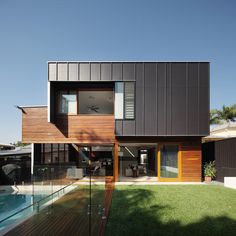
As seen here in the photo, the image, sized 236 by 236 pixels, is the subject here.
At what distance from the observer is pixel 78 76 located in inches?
452

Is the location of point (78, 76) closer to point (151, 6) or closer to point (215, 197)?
point (151, 6)

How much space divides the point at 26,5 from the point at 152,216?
1043 centimetres

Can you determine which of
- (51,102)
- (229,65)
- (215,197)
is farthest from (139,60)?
(229,65)

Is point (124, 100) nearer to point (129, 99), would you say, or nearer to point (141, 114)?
point (129, 99)

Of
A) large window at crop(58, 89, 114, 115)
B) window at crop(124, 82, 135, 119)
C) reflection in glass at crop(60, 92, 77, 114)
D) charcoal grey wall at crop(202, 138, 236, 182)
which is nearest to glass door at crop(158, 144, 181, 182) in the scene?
charcoal grey wall at crop(202, 138, 236, 182)

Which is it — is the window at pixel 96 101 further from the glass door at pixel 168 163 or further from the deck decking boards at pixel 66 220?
the deck decking boards at pixel 66 220

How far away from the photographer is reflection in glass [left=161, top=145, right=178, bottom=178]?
1184cm

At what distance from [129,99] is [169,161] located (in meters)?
4.34

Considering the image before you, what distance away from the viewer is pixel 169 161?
11.9 metres

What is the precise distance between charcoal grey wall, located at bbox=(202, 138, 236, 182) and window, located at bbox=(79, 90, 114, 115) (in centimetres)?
702

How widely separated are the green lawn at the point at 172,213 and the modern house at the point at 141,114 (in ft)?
10.9

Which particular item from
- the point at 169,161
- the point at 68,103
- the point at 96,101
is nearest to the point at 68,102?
the point at 68,103

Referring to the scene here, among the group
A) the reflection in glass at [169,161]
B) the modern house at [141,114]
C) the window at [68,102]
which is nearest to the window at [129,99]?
the modern house at [141,114]

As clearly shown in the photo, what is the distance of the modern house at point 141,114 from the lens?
11352 mm
